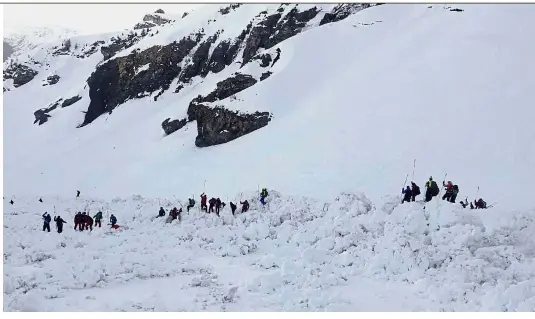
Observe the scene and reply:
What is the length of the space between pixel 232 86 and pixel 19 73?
72787mm

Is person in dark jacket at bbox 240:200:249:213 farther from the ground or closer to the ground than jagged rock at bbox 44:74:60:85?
farther from the ground

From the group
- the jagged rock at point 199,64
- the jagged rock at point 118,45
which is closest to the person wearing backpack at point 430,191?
the jagged rock at point 199,64

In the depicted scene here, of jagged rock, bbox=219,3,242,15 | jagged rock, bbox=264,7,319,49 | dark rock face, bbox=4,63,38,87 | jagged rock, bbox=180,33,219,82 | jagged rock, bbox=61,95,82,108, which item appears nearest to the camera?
jagged rock, bbox=264,7,319,49

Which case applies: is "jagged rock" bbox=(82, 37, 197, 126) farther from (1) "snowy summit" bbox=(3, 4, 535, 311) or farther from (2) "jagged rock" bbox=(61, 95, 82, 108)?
(2) "jagged rock" bbox=(61, 95, 82, 108)

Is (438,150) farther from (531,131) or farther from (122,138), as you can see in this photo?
(122,138)

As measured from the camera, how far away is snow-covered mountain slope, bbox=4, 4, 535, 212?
24.0 meters

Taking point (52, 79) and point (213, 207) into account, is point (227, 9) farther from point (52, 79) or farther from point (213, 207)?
point (213, 207)

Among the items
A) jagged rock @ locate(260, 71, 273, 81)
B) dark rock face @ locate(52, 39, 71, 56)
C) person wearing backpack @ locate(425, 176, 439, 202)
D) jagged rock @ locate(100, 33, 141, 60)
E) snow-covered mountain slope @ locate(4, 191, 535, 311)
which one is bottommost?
dark rock face @ locate(52, 39, 71, 56)

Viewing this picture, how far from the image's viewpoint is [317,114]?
1278 inches

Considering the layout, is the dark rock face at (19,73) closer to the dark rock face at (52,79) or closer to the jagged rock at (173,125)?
the dark rock face at (52,79)

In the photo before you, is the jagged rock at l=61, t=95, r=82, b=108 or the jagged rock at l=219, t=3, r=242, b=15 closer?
the jagged rock at l=219, t=3, r=242, b=15

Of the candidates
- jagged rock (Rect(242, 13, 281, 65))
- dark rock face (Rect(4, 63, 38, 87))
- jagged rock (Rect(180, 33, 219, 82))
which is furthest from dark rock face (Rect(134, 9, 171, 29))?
jagged rock (Rect(242, 13, 281, 65))

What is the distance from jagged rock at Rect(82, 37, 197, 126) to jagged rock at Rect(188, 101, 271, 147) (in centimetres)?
2404
